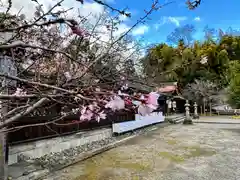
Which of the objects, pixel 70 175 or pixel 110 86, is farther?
pixel 70 175

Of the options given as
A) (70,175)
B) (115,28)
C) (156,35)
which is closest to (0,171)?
(70,175)

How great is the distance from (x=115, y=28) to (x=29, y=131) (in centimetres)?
330

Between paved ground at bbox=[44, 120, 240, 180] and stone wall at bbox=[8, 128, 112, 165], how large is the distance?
2.90 feet

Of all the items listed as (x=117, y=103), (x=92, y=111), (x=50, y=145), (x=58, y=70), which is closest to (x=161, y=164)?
(x=50, y=145)

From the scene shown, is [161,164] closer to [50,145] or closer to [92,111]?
[50,145]

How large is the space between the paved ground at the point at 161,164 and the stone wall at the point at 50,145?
0.88 meters

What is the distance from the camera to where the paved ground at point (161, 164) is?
13.0 feet

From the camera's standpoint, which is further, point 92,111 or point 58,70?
point 58,70

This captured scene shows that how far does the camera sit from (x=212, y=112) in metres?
20.0

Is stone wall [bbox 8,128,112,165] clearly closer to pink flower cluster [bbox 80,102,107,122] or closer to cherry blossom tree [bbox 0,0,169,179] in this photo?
cherry blossom tree [bbox 0,0,169,179]

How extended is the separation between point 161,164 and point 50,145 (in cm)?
230

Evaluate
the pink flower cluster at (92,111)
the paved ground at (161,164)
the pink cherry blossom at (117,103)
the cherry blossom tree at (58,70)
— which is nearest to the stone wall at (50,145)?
the paved ground at (161,164)

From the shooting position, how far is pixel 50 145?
17.2 ft

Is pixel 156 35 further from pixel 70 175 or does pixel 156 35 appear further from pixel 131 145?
pixel 131 145
